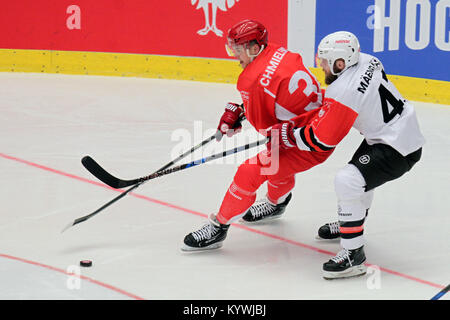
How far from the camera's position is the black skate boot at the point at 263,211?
469 centimetres

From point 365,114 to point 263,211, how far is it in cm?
116

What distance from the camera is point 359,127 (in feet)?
12.5

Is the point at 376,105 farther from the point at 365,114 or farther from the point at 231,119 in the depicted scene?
the point at 231,119

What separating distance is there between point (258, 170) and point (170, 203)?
3.62ft

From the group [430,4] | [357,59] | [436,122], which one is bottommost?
[436,122]

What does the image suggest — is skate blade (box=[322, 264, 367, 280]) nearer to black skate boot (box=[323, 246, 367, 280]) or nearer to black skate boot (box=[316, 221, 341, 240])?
black skate boot (box=[323, 246, 367, 280])

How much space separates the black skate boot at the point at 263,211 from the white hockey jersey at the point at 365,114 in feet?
3.03

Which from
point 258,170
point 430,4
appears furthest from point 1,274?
point 430,4

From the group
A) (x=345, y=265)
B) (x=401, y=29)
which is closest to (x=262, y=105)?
(x=345, y=265)

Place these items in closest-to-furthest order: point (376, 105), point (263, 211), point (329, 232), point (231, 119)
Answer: point (376, 105) < point (329, 232) < point (231, 119) < point (263, 211)

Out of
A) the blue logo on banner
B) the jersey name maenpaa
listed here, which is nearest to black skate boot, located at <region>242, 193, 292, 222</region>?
the jersey name maenpaa

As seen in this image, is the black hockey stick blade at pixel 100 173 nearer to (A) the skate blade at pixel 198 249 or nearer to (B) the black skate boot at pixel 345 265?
(A) the skate blade at pixel 198 249

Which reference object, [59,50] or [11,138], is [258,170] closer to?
[11,138]

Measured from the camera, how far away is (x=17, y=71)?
9.31 metres
